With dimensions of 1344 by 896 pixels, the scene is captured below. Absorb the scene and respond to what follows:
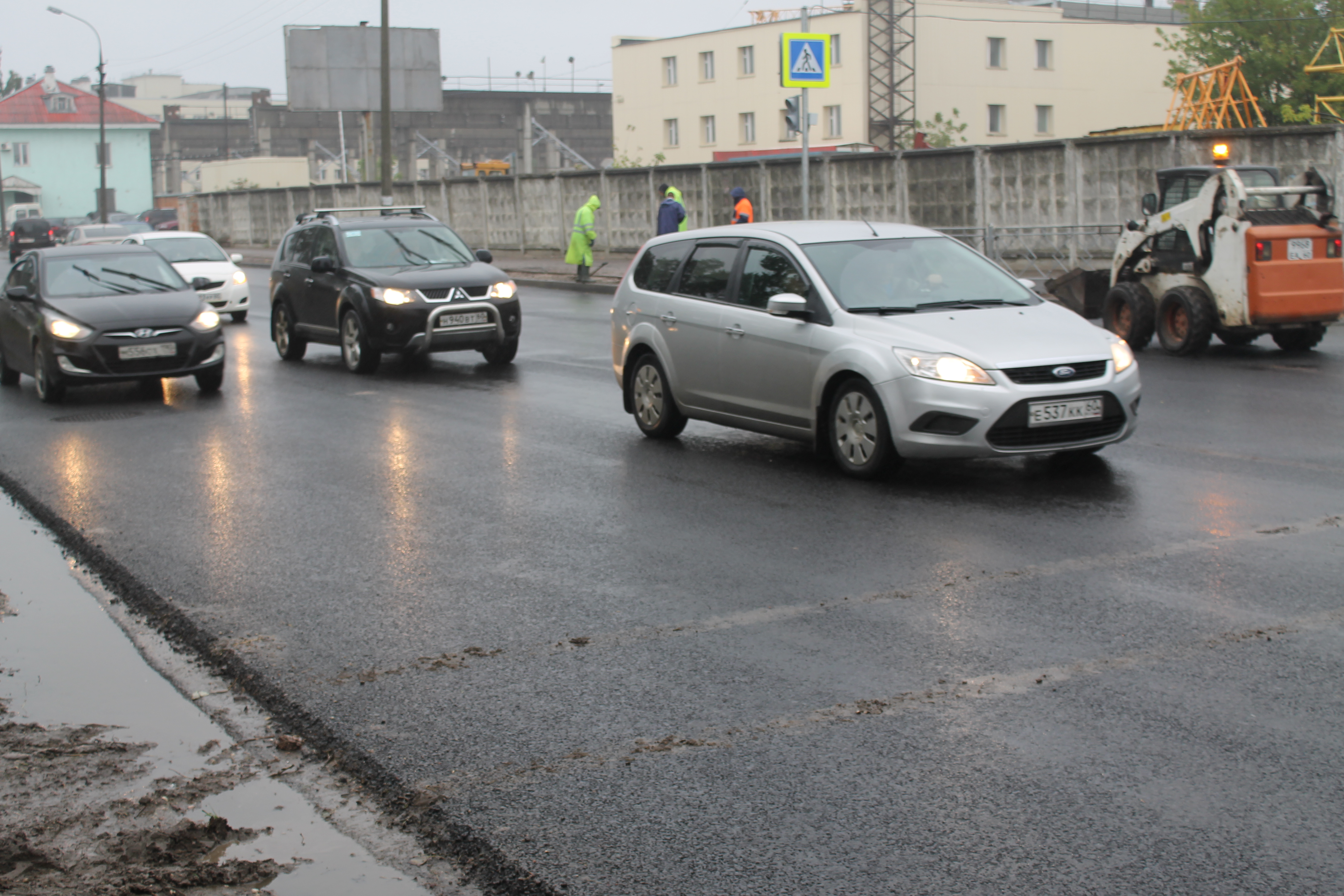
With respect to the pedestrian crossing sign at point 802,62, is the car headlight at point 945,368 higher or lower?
lower

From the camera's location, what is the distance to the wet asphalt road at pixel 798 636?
12.4 feet

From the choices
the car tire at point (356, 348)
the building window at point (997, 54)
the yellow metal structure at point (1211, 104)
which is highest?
the building window at point (997, 54)

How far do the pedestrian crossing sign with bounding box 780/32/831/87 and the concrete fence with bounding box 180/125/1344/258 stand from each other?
4.78 metres

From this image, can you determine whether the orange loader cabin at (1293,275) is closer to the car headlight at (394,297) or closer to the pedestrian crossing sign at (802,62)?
the pedestrian crossing sign at (802,62)

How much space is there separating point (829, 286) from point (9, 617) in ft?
17.1

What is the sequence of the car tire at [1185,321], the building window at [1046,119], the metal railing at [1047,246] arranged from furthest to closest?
the building window at [1046,119] < the metal railing at [1047,246] < the car tire at [1185,321]

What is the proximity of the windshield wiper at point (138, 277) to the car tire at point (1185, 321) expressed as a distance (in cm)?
1054

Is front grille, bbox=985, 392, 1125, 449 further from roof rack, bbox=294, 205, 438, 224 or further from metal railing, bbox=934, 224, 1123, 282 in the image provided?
metal railing, bbox=934, 224, 1123, 282

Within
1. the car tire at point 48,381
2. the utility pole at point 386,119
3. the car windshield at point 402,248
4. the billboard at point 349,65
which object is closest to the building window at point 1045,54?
the billboard at point 349,65

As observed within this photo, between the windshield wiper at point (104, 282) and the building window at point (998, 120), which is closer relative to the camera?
the windshield wiper at point (104, 282)

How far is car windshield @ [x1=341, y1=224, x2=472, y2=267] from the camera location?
16500 mm

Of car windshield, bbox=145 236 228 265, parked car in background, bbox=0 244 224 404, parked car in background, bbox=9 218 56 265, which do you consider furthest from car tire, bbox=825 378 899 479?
parked car in background, bbox=9 218 56 265

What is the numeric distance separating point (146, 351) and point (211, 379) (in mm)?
796

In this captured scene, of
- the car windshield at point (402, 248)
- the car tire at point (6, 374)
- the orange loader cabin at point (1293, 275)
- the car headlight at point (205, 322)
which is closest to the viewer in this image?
the orange loader cabin at point (1293, 275)
